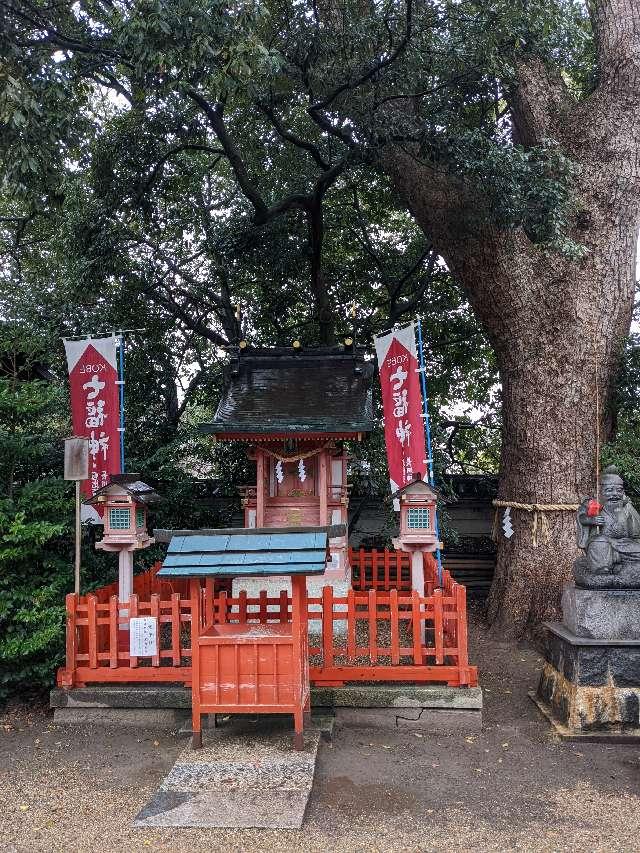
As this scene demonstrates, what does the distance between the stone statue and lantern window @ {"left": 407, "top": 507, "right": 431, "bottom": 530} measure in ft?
5.44

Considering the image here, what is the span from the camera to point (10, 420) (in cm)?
764

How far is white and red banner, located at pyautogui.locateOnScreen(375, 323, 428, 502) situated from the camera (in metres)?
9.23

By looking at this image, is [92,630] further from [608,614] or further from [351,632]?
[608,614]

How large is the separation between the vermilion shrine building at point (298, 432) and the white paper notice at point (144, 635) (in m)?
3.05

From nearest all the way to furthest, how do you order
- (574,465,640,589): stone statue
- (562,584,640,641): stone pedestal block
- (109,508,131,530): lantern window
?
(562,584,640,641): stone pedestal block
(574,465,640,589): stone statue
(109,508,131,530): lantern window

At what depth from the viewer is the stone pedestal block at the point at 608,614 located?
6406 millimetres

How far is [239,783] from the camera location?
503 centimetres

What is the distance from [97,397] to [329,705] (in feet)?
17.0

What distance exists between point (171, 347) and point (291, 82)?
238 inches

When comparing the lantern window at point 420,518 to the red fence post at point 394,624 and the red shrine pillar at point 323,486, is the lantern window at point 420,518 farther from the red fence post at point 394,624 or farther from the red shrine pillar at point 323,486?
the red shrine pillar at point 323,486

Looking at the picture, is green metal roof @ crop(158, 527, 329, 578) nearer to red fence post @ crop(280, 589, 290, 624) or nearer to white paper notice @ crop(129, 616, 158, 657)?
white paper notice @ crop(129, 616, 158, 657)

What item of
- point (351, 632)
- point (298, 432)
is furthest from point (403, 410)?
point (351, 632)

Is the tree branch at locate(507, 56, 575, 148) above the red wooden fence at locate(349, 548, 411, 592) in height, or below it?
above

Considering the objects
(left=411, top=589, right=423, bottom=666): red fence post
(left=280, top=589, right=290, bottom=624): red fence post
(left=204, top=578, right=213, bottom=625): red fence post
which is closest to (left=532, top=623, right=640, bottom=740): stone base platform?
(left=411, top=589, right=423, bottom=666): red fence post
